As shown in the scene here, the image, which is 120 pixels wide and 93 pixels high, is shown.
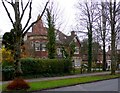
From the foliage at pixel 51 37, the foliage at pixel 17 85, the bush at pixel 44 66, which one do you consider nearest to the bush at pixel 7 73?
the bush at pixel 44 66

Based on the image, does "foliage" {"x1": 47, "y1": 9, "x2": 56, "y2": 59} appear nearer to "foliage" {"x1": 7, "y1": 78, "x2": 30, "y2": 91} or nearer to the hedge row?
the hedge row

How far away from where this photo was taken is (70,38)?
93.0 metres

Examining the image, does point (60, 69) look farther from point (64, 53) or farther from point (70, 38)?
point (70, 38)

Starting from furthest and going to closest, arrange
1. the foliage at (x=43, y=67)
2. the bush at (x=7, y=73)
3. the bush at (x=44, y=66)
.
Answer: the bush at (x=44, y=66), the foliage at (x=43, y=67), the bush at (x=7, y=73)

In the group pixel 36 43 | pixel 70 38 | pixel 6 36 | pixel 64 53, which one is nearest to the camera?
pixel 6 36

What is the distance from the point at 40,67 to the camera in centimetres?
4038

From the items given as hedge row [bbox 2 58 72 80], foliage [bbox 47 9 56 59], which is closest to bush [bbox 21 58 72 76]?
hedge row [bbox 2 58 72 80]

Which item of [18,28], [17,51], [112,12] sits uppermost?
[112,12]

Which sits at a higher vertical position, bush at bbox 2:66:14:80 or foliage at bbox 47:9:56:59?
foliage at bbox 47:9:56:59

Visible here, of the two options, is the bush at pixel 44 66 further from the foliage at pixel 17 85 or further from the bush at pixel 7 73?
the foliage at pixel 17 85

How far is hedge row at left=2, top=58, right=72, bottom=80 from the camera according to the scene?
3409 centimetres

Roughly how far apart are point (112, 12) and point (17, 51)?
27.6 meters

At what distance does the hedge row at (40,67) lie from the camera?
34094mm

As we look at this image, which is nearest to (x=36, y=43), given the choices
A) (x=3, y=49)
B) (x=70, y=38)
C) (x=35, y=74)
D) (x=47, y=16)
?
(x=70, y=38)
